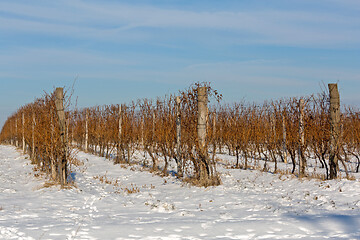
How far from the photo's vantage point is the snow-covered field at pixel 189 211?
16.5ft

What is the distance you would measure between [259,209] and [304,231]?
1655 millimetres

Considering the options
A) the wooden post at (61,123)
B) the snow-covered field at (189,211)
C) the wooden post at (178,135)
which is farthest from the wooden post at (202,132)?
the wooden post at (61,123)

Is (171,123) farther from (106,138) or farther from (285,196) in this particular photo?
(106,138)

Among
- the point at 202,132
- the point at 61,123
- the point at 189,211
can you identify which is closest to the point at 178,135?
the point at 202,132

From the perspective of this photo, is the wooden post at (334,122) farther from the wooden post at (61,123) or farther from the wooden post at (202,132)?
the wooden post at (61,123)

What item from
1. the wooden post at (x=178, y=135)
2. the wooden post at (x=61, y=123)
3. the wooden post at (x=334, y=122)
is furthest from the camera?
the wooden post at (x=178, y=135)

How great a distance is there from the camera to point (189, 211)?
22.3 ft

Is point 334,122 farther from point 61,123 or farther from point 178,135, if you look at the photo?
point 61,123

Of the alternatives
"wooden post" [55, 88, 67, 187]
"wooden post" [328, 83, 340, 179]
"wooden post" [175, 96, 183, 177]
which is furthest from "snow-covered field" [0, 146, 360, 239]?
"wooden post" [175, 96, 183, 177]

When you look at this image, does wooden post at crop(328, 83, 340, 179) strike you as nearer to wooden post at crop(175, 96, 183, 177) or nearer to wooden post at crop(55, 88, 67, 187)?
wooden post at crop(175, 96, 183, 177)

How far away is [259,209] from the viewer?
6.68 m

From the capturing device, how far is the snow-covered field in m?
5.02

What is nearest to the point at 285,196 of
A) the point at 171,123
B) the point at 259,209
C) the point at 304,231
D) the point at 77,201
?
the point at 259,209

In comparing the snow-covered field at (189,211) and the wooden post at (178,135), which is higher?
the wooden post at (178,135)
